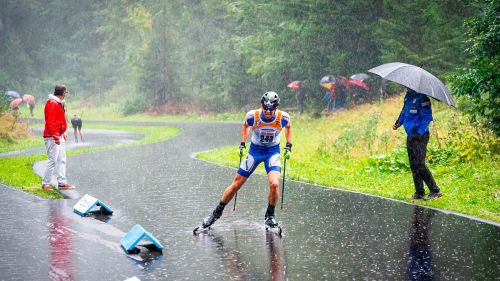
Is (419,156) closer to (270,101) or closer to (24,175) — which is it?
(270,101)

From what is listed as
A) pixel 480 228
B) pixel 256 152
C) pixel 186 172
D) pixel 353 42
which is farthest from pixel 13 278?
pixel 353 42

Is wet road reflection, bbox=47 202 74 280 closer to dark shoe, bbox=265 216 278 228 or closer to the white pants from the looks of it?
the white pants

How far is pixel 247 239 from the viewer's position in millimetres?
8539

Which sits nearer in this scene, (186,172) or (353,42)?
(186,172)

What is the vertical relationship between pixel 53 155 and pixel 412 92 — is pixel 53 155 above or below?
below

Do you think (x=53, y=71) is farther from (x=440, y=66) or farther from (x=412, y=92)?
(x=412, y=92)

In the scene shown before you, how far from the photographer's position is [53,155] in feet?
41.3

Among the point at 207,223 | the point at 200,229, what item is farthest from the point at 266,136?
the point at 200,229

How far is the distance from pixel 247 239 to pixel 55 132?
5598 millimetres

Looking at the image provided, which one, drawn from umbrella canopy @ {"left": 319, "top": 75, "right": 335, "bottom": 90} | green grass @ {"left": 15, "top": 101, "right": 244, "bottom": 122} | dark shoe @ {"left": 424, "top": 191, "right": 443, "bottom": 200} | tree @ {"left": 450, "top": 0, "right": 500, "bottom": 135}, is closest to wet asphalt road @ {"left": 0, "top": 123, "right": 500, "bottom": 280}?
dark shoe @ {"left": 424, "top": 191, "right": 443, "bottom": 200}

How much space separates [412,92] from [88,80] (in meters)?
67.9

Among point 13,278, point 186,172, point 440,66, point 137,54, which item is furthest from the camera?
point 137,54

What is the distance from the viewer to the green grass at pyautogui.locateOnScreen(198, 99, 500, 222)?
1145cm

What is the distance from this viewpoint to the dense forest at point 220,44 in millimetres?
28266
